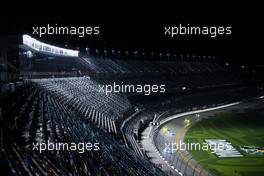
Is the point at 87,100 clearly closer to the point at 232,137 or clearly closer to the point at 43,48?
the point at 43,48

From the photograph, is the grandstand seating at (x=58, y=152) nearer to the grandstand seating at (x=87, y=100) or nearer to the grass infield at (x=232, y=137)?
the grandstand seating at (x=87, y=100)

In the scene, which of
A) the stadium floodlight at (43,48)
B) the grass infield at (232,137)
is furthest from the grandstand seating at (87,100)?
the grass infield at (232,137)

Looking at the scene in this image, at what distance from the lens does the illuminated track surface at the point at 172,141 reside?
12.2 m

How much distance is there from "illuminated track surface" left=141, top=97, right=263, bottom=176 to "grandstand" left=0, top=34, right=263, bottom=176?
0.31 meters

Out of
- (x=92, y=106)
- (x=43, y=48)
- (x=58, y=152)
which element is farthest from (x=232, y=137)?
(x=58, y=152)

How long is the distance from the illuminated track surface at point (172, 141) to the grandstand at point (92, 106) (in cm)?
31

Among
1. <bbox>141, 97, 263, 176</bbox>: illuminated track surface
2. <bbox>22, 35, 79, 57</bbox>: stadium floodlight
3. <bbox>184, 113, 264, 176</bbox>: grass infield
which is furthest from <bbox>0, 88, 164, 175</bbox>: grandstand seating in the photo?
<bbox>184, 113, 264, 176</bbox>: grass infield

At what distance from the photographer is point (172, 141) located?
16.1m

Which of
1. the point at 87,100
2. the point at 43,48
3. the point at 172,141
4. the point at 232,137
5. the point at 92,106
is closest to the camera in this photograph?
the point at 92,106

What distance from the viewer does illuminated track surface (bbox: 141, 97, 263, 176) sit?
12.2 metres

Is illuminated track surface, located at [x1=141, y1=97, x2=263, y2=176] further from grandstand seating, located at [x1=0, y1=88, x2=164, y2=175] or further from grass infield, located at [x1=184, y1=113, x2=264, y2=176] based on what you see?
grandstand seating, located at [x1=0, y1=88, x2=164, y2=175]

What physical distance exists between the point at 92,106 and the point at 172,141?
14.5 ft

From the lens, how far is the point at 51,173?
6.27m

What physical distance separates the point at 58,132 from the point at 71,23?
13.2 ft
